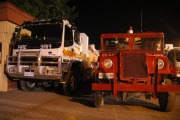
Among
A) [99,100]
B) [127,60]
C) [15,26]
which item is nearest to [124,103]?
[99,100]

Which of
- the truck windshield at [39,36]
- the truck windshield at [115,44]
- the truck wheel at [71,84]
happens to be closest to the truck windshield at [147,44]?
the truck windshield at [115,44]

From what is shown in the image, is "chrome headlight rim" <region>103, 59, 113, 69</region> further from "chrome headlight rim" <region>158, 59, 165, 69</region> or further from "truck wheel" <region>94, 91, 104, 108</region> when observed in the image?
"chrome headlight rim" <region>158, 59, 165, 69</region>

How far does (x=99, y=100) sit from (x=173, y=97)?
7.09ft

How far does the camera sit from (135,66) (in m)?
7.11

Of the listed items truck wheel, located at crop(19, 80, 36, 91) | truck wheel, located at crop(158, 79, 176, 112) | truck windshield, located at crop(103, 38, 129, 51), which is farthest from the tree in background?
truck wheel, located at crop(158, 79, 176, 112)

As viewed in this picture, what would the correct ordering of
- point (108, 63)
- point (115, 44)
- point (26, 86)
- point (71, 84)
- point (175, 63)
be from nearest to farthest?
point (108, 63) → point (115, 44) → point (71, 84) → point (26, 86) → point (175, 63)

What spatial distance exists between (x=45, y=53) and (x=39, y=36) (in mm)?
1101

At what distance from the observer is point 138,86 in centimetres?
688

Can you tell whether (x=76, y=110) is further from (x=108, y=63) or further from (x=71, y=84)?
(x=71, y=84)

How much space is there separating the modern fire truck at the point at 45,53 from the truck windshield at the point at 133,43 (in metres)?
1.98

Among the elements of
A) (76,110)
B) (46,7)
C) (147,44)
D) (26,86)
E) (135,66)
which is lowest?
(76,110)

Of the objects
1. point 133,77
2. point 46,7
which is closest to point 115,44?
point 133,77

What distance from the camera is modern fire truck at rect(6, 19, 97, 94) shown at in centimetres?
938

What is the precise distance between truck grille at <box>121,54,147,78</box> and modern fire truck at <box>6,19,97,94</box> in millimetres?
2995
